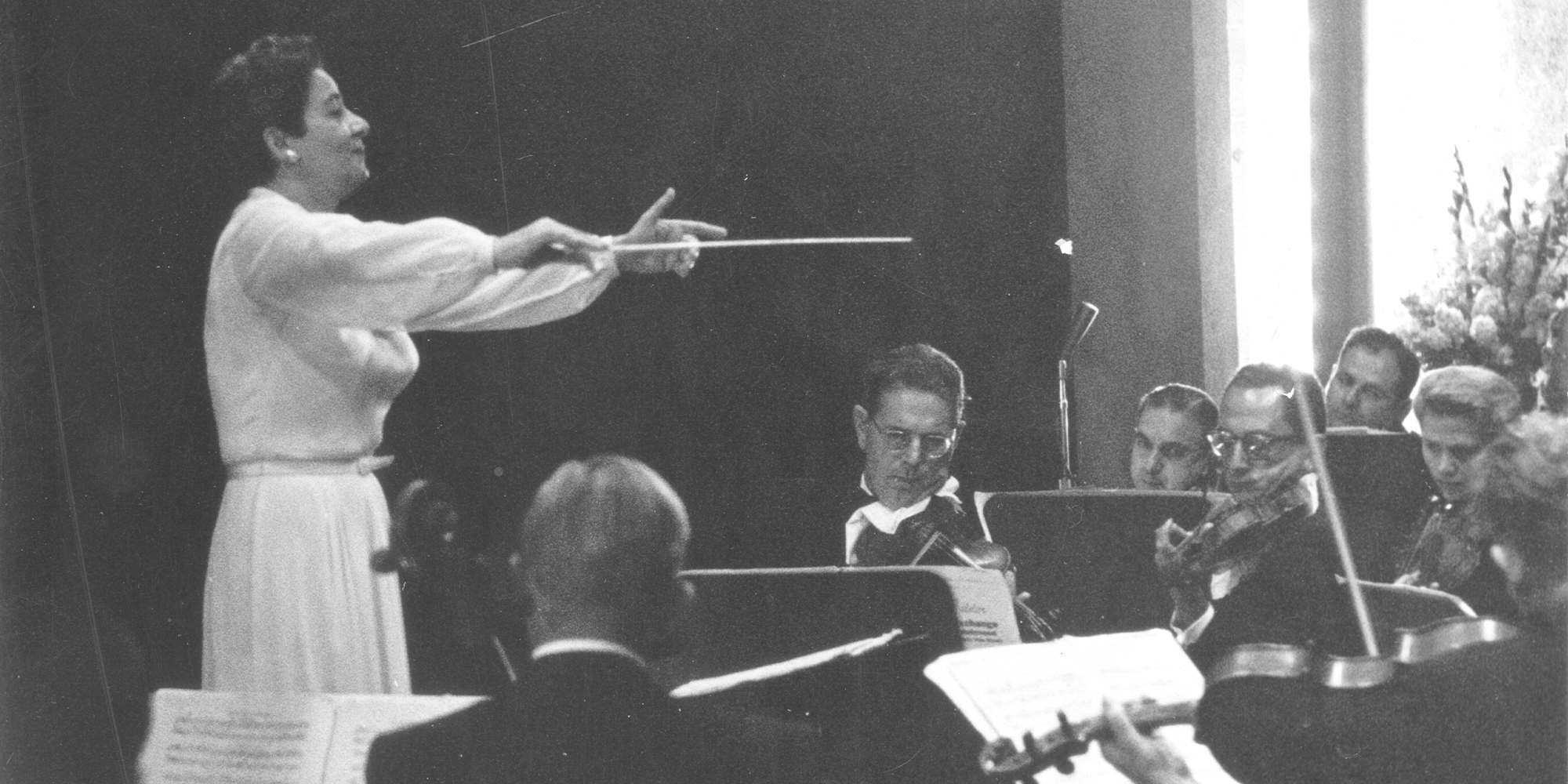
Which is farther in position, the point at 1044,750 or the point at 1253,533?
the point at 1253,533

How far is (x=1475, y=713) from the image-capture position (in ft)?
6.16

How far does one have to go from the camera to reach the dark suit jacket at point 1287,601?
8.27ft

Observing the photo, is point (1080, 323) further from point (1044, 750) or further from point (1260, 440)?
point (1044, 750)

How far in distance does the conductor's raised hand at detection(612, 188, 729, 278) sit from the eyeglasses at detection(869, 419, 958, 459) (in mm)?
490

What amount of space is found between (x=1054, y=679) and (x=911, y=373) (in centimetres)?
78

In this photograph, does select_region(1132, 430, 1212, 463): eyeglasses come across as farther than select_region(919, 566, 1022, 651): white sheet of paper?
Yes

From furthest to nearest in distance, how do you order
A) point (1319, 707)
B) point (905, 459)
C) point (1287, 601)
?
point (905, 459) < point (1287, 601) < point (1319, 707)

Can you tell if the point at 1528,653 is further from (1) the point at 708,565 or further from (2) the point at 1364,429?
(1) the point at 708,565

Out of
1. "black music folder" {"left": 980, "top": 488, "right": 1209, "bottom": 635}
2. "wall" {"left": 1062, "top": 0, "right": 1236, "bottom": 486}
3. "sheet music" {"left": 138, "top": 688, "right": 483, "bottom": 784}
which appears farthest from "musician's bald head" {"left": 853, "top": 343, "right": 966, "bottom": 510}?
"sheet music" {"left": 138, "top": 688, "right": 483, "bottom": 784}

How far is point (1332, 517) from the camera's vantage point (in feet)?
8.48

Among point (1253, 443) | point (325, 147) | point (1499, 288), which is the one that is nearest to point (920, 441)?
point (1253, 443)

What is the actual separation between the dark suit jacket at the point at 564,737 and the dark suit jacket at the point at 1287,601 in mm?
1005

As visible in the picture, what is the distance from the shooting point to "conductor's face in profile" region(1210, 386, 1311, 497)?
2.65 meters

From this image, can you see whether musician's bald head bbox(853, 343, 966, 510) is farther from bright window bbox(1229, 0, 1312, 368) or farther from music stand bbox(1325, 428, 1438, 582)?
music stand bbox(1325, 428, 1438, 582)
